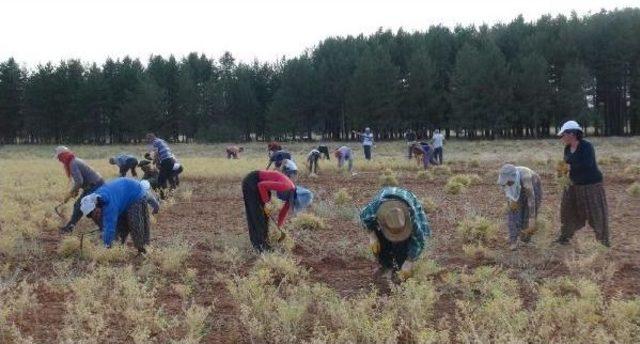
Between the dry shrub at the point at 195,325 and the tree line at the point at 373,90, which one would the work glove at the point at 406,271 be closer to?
the dry shrub at the point at 195,325

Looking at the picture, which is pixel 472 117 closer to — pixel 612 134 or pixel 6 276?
pixel 612 134

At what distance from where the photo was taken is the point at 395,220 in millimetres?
5977

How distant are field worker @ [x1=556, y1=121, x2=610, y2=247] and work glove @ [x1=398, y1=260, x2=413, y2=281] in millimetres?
3030

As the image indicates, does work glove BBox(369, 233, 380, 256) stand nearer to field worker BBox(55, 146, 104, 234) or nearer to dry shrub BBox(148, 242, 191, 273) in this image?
dry shrub BBox(148, 242, 191, 273)

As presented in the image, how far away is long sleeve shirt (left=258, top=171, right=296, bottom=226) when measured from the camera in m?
7.73

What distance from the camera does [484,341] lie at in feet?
15.5

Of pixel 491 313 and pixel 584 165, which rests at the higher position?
pixel 584 165

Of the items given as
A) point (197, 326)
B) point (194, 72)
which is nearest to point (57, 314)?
point (197, 326)

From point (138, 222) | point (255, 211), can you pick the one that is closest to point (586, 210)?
point (255, 211)

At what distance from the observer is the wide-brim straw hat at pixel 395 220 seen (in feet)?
19.6

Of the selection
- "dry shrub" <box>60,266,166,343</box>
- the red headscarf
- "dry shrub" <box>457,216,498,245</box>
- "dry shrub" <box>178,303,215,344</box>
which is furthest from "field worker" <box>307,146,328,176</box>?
"dry shrub" <box>178,303,215,344</box>

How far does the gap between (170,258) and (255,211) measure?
1.24 metres

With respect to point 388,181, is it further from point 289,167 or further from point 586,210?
point 586,210

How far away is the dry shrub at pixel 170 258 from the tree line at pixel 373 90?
148 ft
